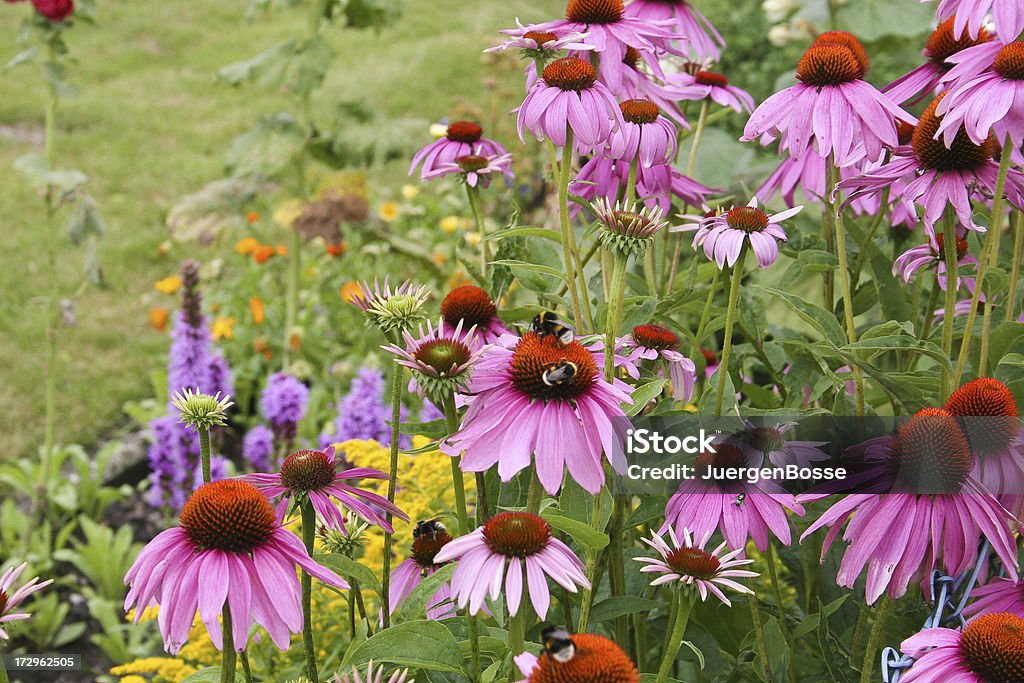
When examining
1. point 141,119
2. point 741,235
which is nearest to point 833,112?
point 741,235

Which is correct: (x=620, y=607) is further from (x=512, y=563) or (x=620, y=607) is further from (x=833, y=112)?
(x=833, y=112)

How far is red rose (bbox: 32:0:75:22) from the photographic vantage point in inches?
91.5

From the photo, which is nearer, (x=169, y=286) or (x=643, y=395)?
(x=643, y=395)

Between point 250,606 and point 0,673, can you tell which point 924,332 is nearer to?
point 250,606

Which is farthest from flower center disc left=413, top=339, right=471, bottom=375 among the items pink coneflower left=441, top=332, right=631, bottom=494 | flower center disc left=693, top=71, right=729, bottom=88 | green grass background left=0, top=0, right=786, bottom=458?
green grass background left=0, top=0, right=786, bottom=458

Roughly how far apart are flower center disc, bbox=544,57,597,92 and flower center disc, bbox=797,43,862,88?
0.22 meters

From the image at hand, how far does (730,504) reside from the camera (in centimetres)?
92

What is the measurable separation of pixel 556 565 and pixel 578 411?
0.40 ft

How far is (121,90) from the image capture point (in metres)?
5.80

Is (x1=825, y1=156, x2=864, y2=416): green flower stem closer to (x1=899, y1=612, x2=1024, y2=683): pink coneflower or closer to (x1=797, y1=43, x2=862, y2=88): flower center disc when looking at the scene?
(x1=797, y1=43, x2=862, y2=88): flower center disc

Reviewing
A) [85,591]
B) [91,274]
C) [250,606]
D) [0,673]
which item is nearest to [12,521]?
[85,591]

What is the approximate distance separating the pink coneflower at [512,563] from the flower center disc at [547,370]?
10cm

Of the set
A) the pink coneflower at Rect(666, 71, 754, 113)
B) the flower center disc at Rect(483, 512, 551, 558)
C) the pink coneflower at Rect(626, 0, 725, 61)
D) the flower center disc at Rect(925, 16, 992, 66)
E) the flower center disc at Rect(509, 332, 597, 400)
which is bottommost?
the flower center disc at Rect(483, 512, 551, 558)

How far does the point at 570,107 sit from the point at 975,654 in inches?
22.2
